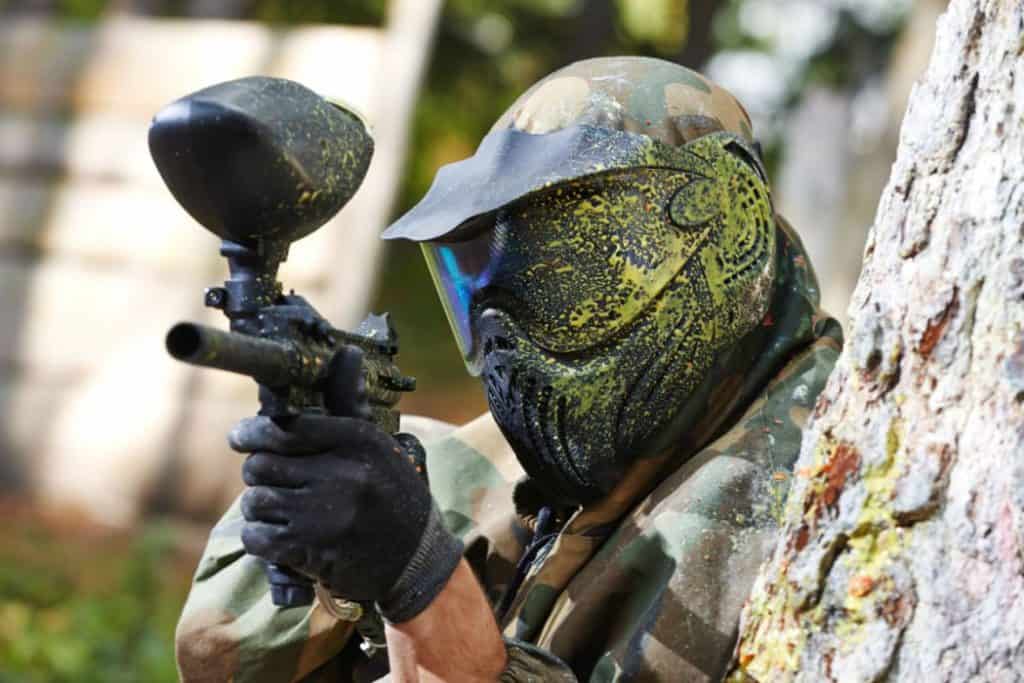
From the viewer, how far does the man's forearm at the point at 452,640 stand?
2.63 meters

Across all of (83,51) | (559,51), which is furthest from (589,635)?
(559,51)

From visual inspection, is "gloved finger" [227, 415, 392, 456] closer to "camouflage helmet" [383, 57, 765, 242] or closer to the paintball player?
the paintball player

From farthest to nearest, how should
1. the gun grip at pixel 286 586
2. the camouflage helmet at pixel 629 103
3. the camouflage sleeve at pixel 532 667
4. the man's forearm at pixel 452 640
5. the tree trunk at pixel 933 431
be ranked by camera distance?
the camouflage helmet at pixel 629 103
the camouflage sleeve at pixel 532 667
the man's forearm at pixel 452 640
the gun grip at pixel 286 586
the tree trunk at pixel 933 431

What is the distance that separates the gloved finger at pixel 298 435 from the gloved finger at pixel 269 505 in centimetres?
6

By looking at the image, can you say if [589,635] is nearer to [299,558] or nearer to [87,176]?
[299,558]

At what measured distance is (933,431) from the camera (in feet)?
8.04

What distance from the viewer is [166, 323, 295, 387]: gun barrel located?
219 cm

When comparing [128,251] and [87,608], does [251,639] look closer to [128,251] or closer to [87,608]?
[87,608]

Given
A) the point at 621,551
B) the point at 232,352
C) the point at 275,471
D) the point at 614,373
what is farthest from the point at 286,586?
the point at 614,373

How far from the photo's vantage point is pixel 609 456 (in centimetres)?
318

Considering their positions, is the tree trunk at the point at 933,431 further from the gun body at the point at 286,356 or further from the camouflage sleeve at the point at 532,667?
the gun body at the point at 286,356

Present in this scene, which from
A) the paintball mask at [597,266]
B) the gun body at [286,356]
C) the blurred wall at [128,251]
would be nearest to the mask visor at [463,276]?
the paintball mask at [597,266]

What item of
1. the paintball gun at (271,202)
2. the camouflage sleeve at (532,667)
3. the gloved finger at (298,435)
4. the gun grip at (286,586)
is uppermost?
the paintball gun at (271,202)

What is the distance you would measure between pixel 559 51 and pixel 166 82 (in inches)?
163
